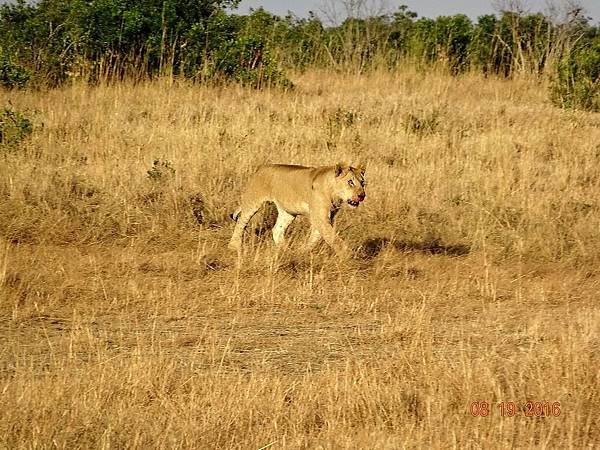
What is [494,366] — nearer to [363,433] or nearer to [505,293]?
[363,433]

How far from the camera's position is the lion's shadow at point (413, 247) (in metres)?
10.2

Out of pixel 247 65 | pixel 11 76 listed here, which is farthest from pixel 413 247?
pixel 11 76

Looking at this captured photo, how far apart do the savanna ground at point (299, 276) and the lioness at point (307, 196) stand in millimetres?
274

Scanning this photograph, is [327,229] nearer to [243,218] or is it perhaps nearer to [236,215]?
[243,218]

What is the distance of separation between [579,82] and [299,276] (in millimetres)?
9004

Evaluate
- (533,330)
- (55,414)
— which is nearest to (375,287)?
(533,330)

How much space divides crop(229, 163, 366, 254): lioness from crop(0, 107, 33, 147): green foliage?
3.94 m

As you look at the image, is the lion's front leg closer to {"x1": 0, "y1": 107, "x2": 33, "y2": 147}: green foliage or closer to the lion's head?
the lion's head

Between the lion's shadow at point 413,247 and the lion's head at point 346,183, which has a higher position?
the lion's head at point 346,183

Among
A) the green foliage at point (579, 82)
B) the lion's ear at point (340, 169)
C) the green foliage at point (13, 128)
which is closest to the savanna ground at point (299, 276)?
the green foliage at point (13, 128)

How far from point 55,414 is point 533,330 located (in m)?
3.61

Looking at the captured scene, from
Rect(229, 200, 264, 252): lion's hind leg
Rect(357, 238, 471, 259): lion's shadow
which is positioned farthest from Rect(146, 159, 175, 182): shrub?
Rect(357, 238, 471, 259): lion's shadow

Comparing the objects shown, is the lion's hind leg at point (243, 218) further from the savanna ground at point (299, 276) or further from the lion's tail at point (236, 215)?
the savanna ground at point (299, 276)

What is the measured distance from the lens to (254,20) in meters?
20.6
